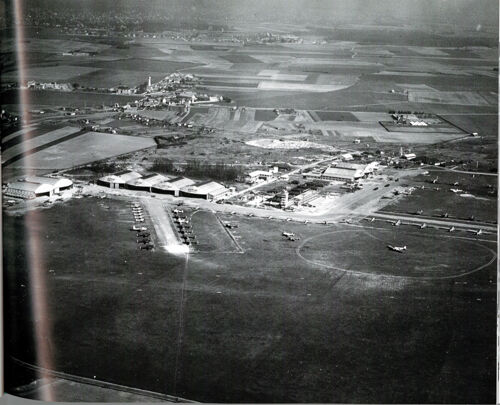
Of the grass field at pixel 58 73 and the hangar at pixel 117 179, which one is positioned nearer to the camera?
the grass field at pixel 58 73

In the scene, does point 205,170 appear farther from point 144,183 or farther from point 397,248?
point 397,248

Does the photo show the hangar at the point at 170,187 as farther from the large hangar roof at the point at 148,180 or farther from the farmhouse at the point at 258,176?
the farmhouse at the point at 258,176

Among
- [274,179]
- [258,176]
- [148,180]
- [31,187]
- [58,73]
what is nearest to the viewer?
[31,187]

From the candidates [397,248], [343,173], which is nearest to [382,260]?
[397,248]

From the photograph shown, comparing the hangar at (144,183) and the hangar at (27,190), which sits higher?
the hangar at (27,190)

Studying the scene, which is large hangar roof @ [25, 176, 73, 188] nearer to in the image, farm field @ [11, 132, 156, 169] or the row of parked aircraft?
→ farm field @ [11, 132, 156, 169]

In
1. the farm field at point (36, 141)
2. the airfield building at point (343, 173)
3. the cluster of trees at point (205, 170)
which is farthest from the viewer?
the airfield building at point (343, 173)

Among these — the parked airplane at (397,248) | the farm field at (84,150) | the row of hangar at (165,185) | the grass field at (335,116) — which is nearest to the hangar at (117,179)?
the row of hangar at (165,185)

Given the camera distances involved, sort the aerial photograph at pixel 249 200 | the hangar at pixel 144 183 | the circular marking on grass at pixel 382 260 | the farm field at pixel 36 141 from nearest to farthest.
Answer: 1. the aerial photograph at pixel 249 200
2. the circular marking on grass at pixel 382 260
3. the farm field at pixel 36 141
4. the hangar at pixel 144 183
